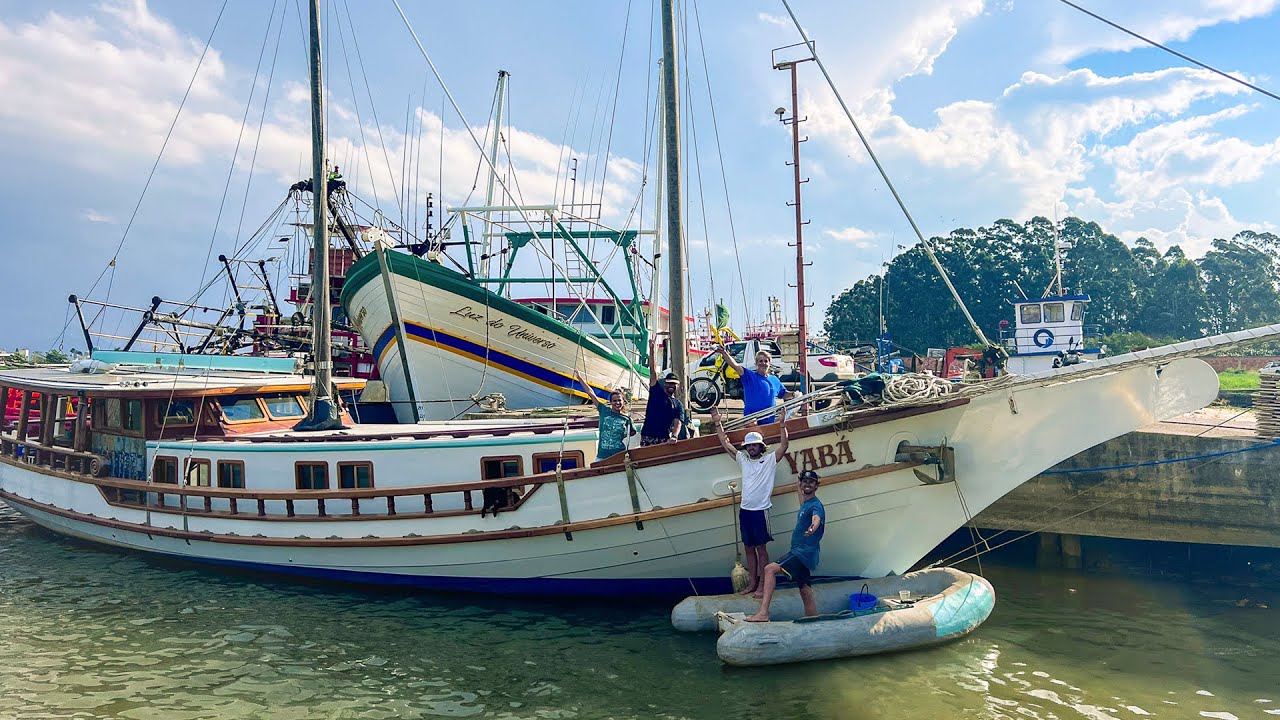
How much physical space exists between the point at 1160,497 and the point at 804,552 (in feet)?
22.8

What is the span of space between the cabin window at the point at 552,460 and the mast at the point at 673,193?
4.41 feet

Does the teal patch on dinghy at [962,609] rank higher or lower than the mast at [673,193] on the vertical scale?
lower

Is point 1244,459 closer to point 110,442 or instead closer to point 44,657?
point 44,657

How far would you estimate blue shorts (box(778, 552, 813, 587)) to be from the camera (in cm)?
704

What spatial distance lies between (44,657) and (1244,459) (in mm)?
14718

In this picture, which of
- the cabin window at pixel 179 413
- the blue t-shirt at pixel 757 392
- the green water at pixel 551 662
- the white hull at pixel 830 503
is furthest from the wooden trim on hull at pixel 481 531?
the cabin window at pixel 179 413

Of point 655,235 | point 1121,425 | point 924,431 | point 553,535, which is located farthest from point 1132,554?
point 655,235

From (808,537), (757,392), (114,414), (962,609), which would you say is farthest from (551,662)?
(114,414)

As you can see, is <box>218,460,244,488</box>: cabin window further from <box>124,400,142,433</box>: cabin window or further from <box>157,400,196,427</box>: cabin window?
<box>124,400,142,433</box>: cabin window

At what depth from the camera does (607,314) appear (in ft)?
68.4

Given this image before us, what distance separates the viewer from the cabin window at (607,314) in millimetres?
20675

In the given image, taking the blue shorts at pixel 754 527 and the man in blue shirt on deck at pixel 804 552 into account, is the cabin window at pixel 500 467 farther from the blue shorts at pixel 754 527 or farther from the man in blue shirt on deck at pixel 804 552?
the man in blue shirt on deck at pixel 804 552

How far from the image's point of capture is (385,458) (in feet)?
30.0

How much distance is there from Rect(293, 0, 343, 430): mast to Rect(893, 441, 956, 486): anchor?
26.5 feet
